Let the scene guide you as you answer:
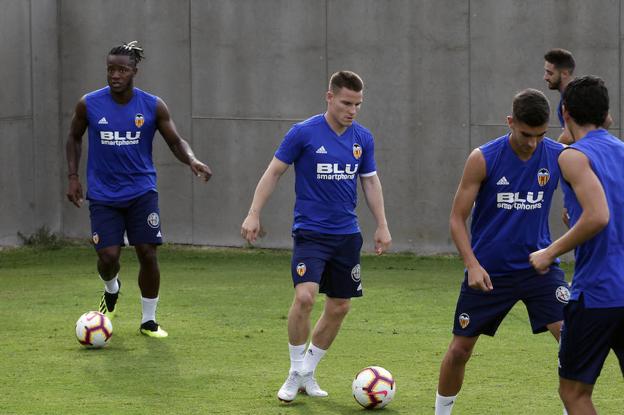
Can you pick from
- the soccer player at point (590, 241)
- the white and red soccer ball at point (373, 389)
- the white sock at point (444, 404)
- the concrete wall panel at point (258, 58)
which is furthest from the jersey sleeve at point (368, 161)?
the concrete wall panel at point (258, 58)

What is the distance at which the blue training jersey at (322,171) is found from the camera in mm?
8117

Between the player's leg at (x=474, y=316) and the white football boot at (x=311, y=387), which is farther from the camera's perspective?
the white football boot at (x=311, y=387)

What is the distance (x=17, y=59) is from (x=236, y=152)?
2.96 m

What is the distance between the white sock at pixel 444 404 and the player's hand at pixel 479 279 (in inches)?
30.1

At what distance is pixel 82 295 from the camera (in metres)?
12.5

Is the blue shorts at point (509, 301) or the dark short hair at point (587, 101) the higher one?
the dark short hair at point (587, 101)

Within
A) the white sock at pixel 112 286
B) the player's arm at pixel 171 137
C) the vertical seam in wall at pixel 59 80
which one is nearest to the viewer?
the player's arm at pixel 171 137

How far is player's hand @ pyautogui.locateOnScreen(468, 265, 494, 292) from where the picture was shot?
652 centimetres

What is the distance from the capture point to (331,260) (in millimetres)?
8188

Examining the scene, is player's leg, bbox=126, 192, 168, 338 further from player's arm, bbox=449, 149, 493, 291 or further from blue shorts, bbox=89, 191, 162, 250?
A: player's arm, bbox=449, 149, 493, 291

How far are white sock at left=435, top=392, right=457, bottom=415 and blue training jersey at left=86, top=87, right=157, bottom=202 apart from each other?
4130mm

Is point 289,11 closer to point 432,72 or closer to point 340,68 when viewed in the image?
point 340,68

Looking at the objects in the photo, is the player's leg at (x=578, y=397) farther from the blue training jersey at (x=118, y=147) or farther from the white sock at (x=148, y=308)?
the blue training jersey at (x=118, y=147)

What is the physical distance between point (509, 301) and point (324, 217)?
169cm
